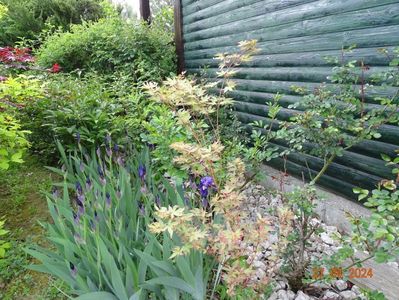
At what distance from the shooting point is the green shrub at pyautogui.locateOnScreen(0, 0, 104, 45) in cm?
775

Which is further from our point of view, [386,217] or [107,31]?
[107,31]

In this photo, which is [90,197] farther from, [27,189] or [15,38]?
[15,38]

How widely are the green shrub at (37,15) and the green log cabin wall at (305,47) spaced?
5.51 m

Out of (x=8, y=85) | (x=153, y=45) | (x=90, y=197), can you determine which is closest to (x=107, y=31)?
(x=153, y=45)

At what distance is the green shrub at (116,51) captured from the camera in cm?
503

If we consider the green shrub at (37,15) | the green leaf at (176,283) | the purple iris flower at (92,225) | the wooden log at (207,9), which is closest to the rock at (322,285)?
the green leaf at (176,283)

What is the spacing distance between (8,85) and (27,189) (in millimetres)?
1031

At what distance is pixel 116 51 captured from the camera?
5285mm

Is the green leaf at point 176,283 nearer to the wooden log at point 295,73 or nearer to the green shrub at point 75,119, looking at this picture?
the wooden log at point 295,73

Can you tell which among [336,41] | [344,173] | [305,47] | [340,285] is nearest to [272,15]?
[305,47]

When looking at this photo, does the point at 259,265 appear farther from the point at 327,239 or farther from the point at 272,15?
the point at 272,15

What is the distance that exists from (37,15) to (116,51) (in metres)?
4.65

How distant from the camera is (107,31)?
219 inches

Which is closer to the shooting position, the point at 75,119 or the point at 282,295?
the point at 282,295
